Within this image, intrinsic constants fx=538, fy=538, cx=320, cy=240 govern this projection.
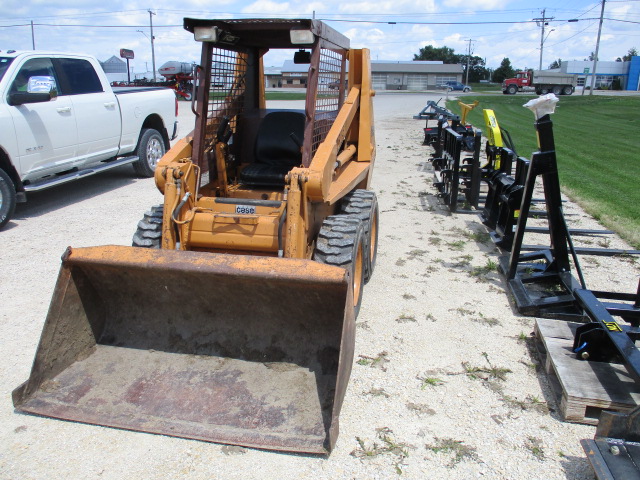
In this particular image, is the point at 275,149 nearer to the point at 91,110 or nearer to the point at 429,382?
the point at 429,382

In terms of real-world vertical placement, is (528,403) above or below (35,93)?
below

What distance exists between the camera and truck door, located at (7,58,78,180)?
7.12m

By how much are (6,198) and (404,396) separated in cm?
592

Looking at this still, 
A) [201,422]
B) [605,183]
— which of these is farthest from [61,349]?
[605,183]

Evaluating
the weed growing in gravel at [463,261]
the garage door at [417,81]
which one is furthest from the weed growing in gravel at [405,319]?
the garage door at [417,81]

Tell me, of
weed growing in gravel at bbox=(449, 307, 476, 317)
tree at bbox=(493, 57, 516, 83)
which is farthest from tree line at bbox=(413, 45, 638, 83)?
weed growing in gravel at bbox=(449, 307, 476, 317)

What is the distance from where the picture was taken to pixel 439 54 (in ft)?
395

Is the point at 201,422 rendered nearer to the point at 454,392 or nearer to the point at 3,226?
the point at 454,392

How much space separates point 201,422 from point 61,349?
1101 mm

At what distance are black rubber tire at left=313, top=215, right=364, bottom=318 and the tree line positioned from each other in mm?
92880

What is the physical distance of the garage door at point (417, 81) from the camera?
82375 mm

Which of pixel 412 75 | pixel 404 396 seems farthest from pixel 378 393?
pixel 412 75

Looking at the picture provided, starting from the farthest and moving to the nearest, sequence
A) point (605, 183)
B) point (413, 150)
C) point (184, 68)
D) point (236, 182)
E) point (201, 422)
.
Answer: point (184, 68)
point (413, 150)
point (605, 183)
point (236, 182)
point (201, 422)

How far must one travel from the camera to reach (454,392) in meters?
3.57
